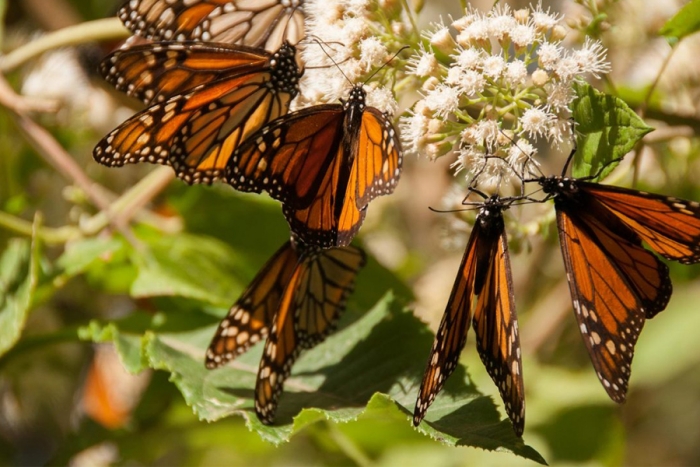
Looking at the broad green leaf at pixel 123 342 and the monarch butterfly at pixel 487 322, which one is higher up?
the monarch butterfly at pixel 487 322

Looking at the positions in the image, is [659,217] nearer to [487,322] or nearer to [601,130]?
[601,130]

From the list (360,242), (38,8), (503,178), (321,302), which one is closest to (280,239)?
(360,242)

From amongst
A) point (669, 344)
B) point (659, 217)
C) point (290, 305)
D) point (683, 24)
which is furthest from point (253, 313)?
point (669, 344)

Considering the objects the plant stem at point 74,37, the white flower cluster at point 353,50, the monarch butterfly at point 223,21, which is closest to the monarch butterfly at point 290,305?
the white flower cluster at point 353,50

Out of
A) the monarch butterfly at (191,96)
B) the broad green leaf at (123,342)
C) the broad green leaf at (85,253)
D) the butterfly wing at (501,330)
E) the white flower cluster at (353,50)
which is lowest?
the broad green leaf at (123,342)

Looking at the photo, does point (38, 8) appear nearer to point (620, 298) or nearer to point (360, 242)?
point (360, 242)

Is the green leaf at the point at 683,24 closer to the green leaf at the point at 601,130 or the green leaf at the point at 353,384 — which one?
the green leaf at the point at 601,130

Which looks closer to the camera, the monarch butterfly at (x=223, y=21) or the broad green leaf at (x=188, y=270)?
the monarch butterfly at (x=223, y=21)
